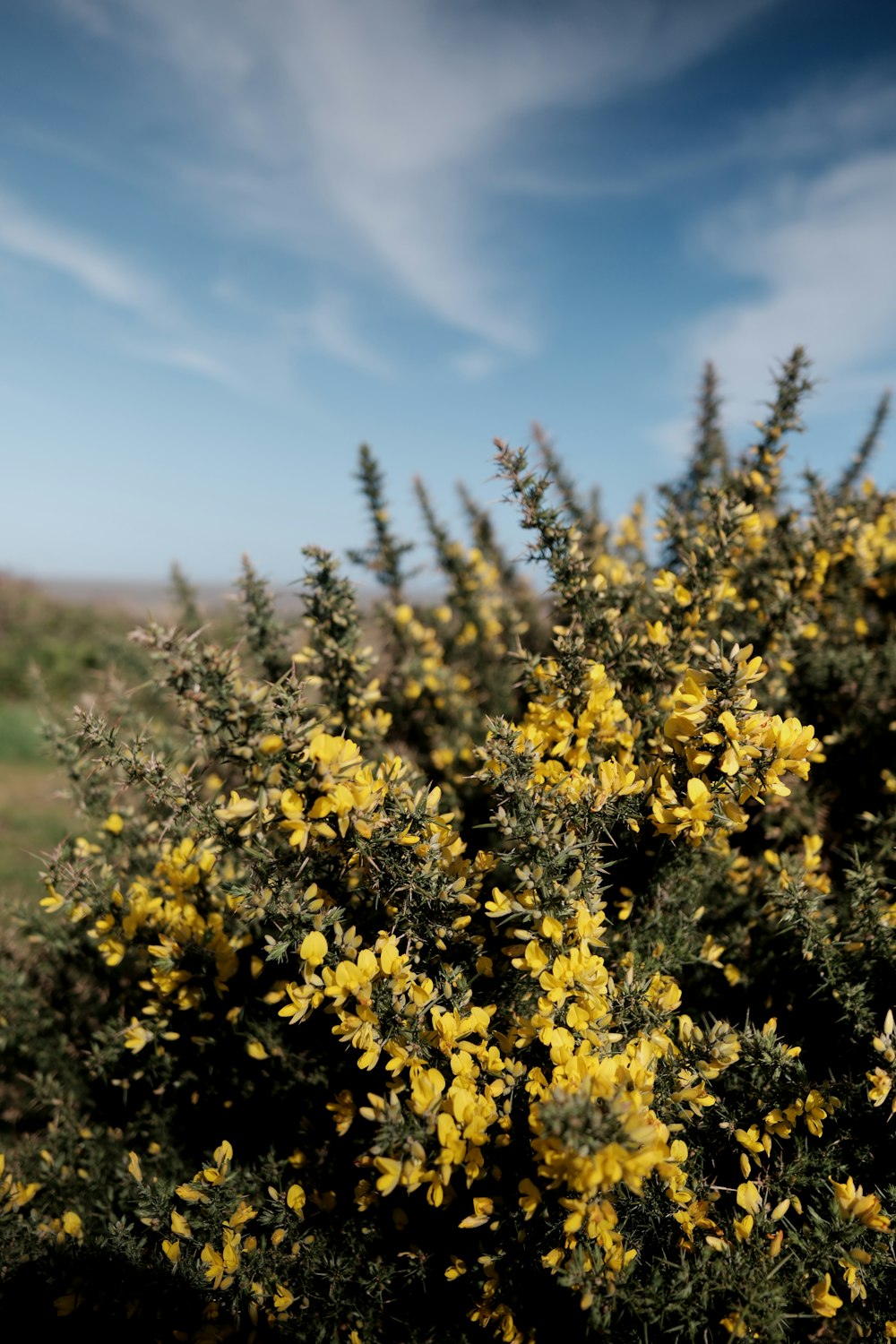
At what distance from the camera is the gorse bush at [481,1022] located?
1.78m

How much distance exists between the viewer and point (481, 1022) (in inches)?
73.2

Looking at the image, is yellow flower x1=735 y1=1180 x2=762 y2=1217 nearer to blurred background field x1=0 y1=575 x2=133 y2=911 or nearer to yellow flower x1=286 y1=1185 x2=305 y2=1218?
yellow flower x1=286 y1=1185 x2=305 y2=1218

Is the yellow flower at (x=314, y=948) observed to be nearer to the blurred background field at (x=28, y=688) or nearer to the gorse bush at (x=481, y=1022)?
the gorse bush at (x=481, y=1022)

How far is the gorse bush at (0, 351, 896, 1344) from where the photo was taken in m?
1.78

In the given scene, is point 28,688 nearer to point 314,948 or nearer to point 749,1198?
point 314,948

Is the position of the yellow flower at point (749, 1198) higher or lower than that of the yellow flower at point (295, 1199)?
lower

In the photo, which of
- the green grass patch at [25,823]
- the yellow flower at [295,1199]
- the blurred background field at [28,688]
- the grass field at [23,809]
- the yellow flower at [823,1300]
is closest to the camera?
the yellow flower at [823,1300]

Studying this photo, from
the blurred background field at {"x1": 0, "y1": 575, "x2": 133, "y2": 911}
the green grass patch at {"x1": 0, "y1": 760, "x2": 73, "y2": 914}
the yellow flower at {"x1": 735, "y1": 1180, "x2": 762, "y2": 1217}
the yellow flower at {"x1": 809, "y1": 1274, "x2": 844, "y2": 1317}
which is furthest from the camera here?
the blurred background field at {"x1": 0, "y1": 575, "x2": 133, "y2": 911}

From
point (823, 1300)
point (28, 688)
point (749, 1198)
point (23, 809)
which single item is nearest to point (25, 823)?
point (23, 809)

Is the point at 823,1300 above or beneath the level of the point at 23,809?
beneath

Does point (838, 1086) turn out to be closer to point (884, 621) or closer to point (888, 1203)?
point (888, 1203)

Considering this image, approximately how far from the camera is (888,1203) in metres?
1.96

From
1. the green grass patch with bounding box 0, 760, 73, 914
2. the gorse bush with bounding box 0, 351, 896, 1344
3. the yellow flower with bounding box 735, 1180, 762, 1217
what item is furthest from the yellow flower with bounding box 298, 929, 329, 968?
the green grass patch with bounding box 0, 760, 73, 914

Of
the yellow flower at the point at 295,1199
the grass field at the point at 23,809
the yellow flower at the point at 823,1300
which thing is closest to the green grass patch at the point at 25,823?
the grass field at the point at 23,809
